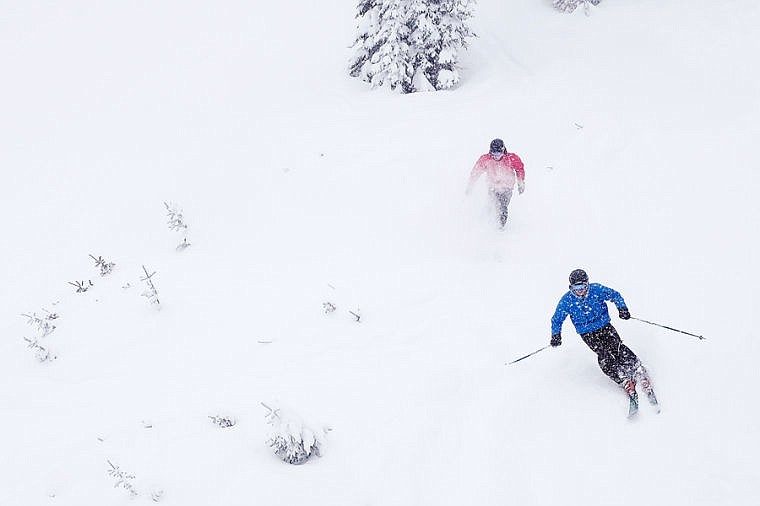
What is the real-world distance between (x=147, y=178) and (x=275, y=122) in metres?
4.12

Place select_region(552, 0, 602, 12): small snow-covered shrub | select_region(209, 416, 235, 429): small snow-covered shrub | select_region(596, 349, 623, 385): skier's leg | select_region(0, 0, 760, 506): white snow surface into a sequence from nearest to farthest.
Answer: select_region(0, 0, 760, 506): white snow surface, select_region(209, 416, 235, 429): small snow-covered shrub, select_region(596, 349, 623, 385): skier's leg, select_region(552, 0, 602, 12): small snow-covered shrub

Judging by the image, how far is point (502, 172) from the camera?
33.8 feet

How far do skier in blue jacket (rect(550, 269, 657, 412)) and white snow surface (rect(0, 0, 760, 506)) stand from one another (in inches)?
18.2

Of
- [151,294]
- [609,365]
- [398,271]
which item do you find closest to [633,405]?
[609,365]

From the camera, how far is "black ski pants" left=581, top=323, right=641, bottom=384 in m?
6.80

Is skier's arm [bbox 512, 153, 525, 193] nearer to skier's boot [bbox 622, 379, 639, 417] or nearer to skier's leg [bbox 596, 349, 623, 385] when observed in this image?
skier's leg [bbox 596, 349, 623, 385]

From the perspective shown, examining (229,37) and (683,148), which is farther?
(229,37)

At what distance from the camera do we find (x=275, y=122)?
15492mm

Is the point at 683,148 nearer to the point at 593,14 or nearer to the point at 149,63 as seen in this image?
the point at 593,14

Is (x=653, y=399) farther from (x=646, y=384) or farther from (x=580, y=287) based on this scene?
(x=580, y=287)

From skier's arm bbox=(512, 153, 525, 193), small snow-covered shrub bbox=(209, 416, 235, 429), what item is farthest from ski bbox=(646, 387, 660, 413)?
small snow-covered shrub bbox=(209, 416, 235, 429)

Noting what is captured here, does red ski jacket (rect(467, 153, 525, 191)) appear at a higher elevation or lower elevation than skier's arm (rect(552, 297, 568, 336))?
higher

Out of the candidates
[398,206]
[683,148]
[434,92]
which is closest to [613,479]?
[398,206]

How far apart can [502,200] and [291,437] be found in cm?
664
